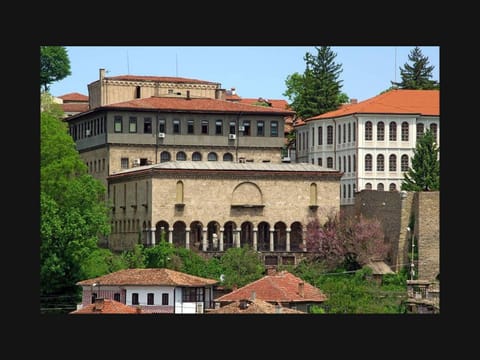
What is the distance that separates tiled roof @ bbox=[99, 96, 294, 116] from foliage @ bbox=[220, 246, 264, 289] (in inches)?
593

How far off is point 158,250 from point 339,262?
28.9 ft

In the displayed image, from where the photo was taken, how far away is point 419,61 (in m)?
135

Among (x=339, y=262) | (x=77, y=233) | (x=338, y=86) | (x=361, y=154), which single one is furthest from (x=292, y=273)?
(x=338, y=86)

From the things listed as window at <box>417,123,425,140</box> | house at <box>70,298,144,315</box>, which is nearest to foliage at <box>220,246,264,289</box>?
house at <box>70,298,144,315</box>

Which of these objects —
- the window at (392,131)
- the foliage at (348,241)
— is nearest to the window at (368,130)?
the window at (392,131)

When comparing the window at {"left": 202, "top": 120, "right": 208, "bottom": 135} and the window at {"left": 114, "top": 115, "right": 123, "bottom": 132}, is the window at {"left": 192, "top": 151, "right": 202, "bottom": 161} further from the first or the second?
the window at {"left": 114, "top": 115, "right": 123, "bottom": 132}

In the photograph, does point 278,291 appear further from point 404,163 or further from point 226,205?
point 404,163

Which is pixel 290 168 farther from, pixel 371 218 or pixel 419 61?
pixel 419 61

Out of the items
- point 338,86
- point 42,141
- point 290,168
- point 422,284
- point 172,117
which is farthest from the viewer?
point 338,86

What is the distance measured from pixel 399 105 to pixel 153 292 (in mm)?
31903

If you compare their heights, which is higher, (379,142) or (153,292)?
(379,142)

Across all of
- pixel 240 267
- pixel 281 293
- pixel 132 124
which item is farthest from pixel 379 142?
pixel 281 293

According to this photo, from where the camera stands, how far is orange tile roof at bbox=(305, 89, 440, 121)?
11644 cm

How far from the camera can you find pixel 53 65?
139 metres
